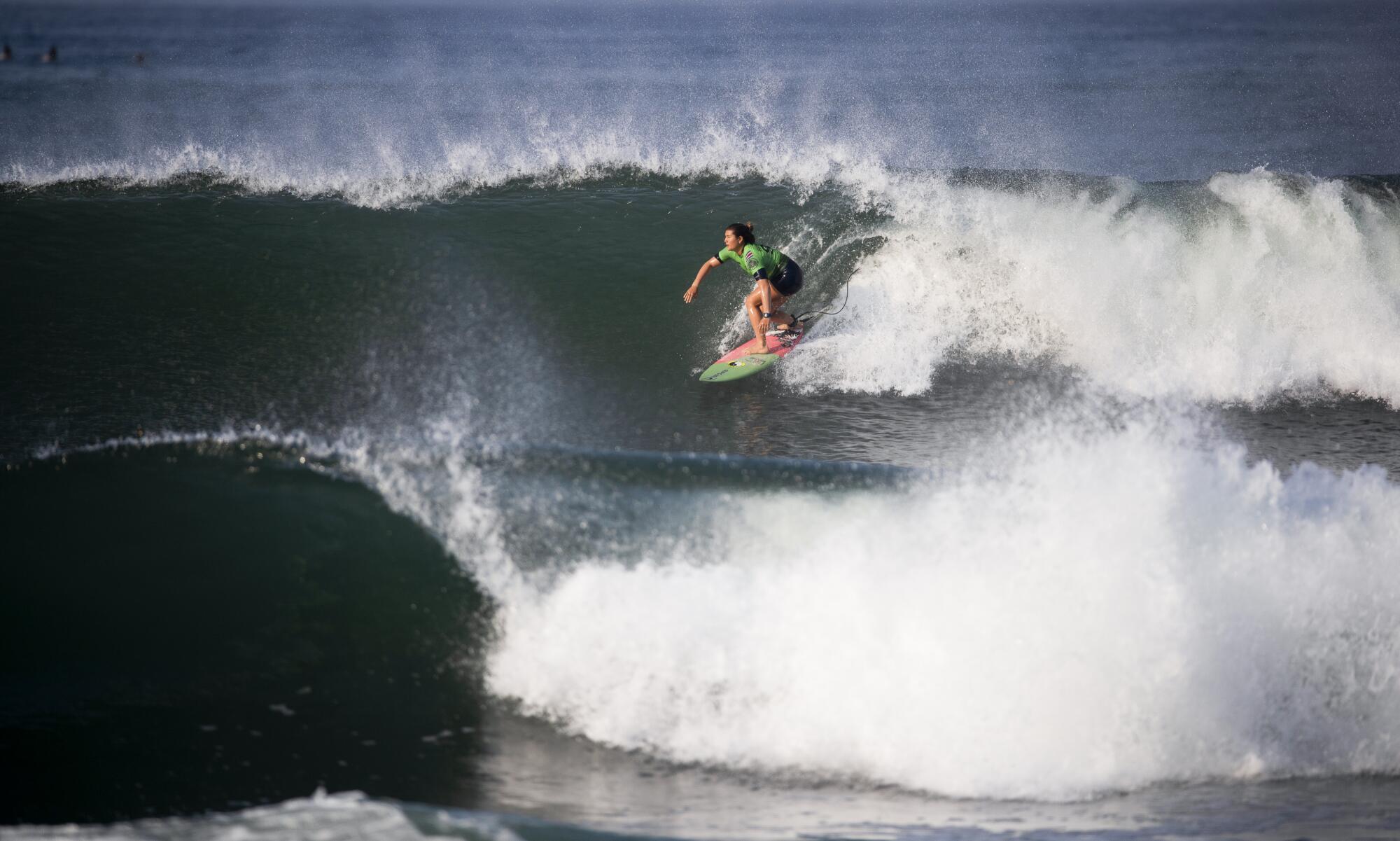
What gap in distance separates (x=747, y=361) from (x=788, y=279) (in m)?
0.94

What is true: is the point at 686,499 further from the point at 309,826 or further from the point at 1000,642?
the point at 309,826

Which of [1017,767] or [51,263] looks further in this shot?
[51,263]

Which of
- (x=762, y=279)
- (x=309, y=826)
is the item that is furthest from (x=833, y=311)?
(x=309, y=826)

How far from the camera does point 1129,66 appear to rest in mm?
36094

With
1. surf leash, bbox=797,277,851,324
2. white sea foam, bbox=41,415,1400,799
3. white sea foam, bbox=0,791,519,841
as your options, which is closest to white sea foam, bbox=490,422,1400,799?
white sea foam, bbox=41,415,1400,799

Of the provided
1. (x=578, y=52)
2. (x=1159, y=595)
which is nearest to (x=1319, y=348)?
(x=1159, y=595)

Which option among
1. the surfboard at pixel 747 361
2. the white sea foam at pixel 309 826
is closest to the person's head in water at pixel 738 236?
the surfboard at pixel 747 361

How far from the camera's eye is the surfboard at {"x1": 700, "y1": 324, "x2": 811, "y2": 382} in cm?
1030

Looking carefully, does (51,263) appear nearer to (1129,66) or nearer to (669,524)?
(669,524)

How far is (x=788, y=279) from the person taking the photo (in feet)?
34.9

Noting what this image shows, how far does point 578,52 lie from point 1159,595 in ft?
123

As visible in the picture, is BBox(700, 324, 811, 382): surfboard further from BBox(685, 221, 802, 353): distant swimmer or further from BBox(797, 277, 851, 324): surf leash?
BBox(797, 277, 851, 324): surf leash

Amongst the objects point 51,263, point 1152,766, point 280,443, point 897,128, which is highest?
point 897,128

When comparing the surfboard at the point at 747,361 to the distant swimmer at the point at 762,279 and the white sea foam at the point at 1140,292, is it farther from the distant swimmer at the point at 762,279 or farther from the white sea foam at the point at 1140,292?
the white sea foam at the point at 1140,292
